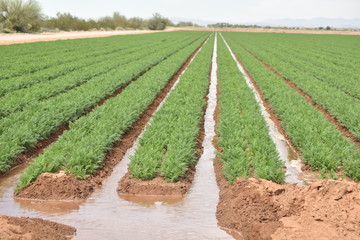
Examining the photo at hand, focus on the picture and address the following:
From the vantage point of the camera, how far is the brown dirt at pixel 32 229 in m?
4.88

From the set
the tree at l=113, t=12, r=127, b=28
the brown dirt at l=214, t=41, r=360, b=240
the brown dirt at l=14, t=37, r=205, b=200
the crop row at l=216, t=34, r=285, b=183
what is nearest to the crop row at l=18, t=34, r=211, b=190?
the brown dirt at l=14, t=37, r=205, b=200

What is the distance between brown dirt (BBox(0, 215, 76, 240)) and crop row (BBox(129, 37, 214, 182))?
206 cm

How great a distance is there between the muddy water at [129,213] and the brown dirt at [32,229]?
21 centimetres

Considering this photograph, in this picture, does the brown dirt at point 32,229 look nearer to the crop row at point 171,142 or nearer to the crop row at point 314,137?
the crop row at point 171,142

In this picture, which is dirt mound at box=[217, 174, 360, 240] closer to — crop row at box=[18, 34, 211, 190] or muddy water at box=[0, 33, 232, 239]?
muddy water at box=[0, 33, 232, 239]

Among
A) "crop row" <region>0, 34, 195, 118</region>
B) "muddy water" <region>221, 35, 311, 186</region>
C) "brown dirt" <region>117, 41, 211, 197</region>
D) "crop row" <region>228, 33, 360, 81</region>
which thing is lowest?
"muddy water" <region>221, 35, 311, 186</region>

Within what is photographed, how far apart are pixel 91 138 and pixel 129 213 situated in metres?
3.01

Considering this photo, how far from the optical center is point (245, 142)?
891 centimetres

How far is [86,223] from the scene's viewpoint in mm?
5828

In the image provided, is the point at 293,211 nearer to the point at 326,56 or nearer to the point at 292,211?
the point at 292,211

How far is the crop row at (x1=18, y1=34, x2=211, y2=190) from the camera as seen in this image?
7335 mm

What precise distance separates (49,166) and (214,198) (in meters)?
3.08

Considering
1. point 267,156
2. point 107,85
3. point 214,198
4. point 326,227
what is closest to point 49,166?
point 214,198

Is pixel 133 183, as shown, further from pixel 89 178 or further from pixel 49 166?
pixel 49 166
